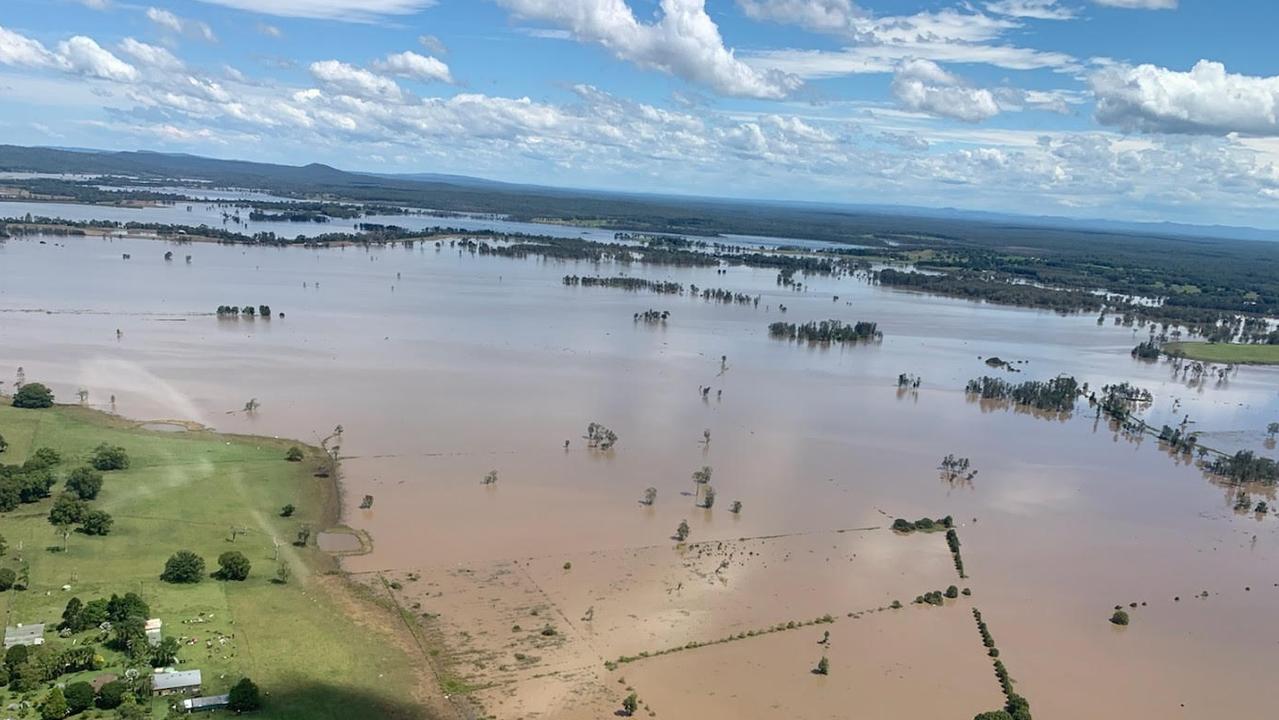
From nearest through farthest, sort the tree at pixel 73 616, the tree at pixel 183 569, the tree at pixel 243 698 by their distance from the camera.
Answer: the tree at pixel 243 698 → the tree at pixel 73 616 → the tree at pixel 183 569

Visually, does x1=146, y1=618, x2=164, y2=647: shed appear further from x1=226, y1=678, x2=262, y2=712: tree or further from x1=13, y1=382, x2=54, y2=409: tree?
x1=13, y1=382, x2=54, y2=409: tree

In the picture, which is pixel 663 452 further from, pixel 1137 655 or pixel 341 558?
pixel 1137 655

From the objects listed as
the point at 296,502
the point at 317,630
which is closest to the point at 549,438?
the point at 296,502

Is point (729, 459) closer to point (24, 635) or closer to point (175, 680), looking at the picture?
point (175, 680)

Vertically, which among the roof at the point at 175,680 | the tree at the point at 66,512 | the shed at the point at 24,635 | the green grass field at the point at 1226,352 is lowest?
the roof at the point at 175,680


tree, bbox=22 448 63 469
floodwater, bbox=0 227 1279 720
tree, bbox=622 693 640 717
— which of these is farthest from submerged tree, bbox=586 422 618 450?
tree, bbox=22 448 63 469

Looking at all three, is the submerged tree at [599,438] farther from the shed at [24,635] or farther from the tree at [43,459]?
the shed at [24,635]

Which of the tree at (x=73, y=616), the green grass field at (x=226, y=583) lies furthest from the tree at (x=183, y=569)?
the tree at (x=73, y=616)
